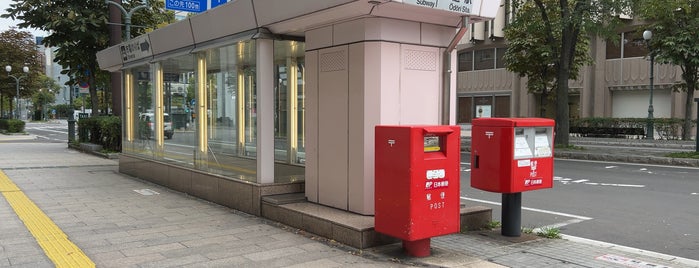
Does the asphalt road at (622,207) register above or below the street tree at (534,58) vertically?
below

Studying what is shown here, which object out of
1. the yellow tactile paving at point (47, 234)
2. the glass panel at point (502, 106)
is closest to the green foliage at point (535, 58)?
the glass panel at point (502, 106)

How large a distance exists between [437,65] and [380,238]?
2214 millimetres

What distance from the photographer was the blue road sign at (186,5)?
507 inches

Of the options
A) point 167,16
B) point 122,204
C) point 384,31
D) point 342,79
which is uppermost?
point 167,16

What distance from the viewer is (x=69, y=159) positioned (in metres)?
16.3

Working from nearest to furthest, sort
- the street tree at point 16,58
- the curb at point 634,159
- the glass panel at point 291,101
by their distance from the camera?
the glass panel at point 291,101, the curb at point 634,159, the street tree at point 16,58

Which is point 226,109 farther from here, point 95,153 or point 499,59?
point 499,59

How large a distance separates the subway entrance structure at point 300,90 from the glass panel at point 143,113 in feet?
2.94

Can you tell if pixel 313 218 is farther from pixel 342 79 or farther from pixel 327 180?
pixel 342 79

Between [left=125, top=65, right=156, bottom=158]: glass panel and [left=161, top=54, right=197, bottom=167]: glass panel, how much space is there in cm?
72

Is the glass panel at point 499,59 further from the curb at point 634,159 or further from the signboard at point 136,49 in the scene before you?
the signboard at point 136,49

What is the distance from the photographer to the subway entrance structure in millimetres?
5887

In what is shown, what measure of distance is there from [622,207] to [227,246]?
639 cm

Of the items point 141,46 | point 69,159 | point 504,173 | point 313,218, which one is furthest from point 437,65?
point 69,159
